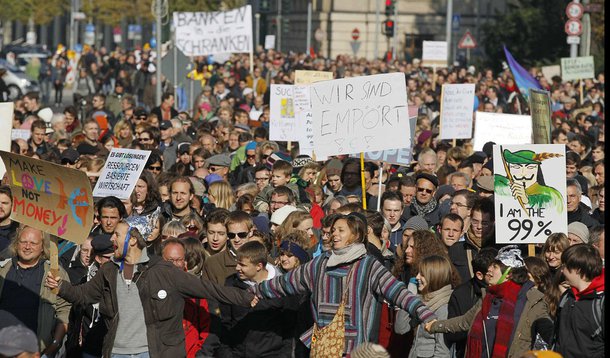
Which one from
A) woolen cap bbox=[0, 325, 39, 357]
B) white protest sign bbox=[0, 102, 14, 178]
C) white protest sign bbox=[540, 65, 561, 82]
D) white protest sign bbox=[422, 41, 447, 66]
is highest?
white protest sign bbox=[422, 41, 447, 66]

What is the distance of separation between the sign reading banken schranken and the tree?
116 ft

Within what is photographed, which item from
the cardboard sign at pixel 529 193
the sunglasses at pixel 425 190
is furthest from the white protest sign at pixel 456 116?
the cardboard sign at pixel 529 193

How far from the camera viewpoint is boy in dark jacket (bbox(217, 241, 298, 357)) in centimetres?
876

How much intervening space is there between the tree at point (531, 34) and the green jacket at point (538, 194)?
37220mm

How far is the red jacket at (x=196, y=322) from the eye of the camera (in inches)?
351

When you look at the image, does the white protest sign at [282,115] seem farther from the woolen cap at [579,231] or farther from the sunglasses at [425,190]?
the woolen cap at [579,231]

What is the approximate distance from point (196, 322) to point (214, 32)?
63.1 ft

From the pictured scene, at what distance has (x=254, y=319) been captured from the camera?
8812 mm

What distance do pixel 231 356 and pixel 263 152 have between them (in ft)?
23.0

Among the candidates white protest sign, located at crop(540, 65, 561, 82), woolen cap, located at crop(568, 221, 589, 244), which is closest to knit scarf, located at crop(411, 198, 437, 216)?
woolen cap, located at crop(568, 221, 589, 244)

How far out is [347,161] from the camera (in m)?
13.8

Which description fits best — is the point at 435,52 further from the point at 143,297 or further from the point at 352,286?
the point at 352,286

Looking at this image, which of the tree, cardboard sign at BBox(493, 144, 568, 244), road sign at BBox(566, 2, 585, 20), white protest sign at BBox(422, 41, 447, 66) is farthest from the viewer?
the tree

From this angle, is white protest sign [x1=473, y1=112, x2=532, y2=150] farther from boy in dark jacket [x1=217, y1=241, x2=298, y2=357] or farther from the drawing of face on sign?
boy in dark jacket [x1=217, y1=241, x2=298, y2=357]
